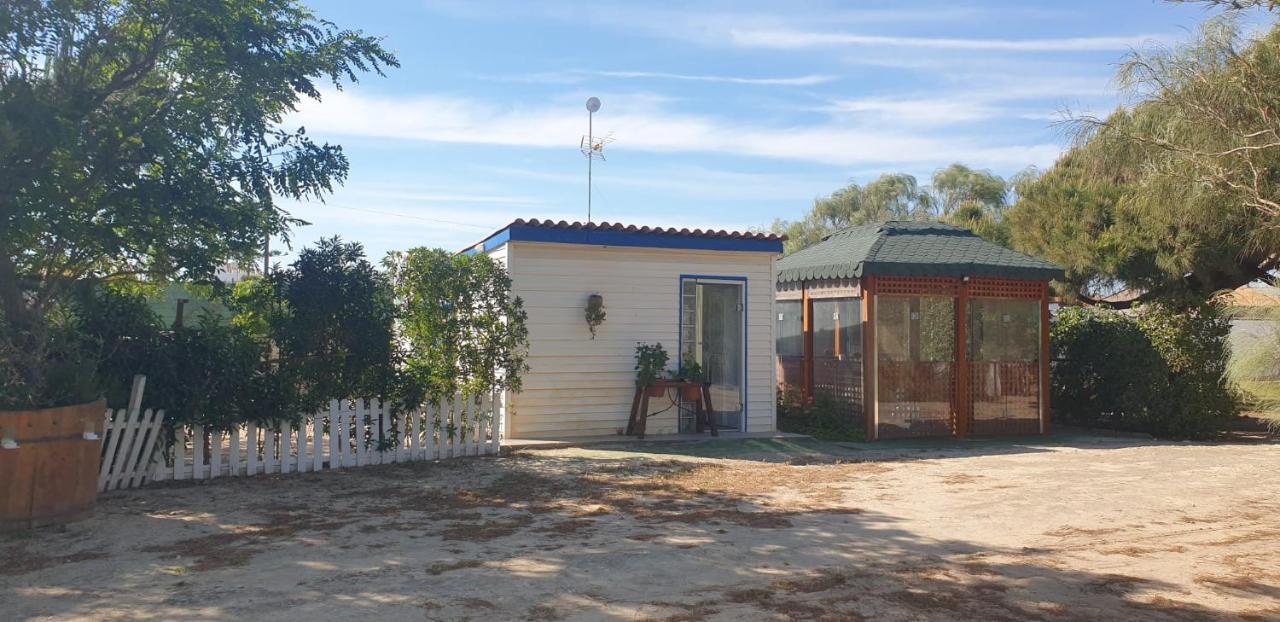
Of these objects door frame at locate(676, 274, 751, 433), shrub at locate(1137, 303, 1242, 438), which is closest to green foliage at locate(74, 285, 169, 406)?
door frame at locate(676, 274, 751, 433)

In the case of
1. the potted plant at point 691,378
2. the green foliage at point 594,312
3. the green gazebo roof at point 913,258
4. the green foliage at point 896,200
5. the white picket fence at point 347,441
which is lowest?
the white picket fence at point 347,441

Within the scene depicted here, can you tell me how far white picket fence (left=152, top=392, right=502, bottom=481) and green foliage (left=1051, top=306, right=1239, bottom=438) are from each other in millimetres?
9032

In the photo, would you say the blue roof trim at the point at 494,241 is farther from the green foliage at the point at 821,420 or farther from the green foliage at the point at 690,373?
the green foliage at the point at 821,420

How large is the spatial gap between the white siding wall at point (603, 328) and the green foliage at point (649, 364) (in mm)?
182

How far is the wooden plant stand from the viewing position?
11.7m

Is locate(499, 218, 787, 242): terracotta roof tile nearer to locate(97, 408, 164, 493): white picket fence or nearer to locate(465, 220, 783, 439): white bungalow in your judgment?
locate(465, 220, 783, 439): white bungalow

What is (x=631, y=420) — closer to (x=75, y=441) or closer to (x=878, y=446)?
(x=878, y=446)

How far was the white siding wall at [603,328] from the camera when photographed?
11.5 metres

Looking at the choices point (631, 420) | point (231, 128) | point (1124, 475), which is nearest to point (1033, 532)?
point (1124, 475)

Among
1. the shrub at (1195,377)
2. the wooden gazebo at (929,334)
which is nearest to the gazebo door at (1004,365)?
the wooden gazebo at (929,334)

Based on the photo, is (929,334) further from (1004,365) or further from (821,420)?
(821,420)

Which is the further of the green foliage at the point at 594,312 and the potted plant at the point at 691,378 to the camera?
the potted plant at the point at 691,378

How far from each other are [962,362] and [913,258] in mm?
1623

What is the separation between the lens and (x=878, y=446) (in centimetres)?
1196
